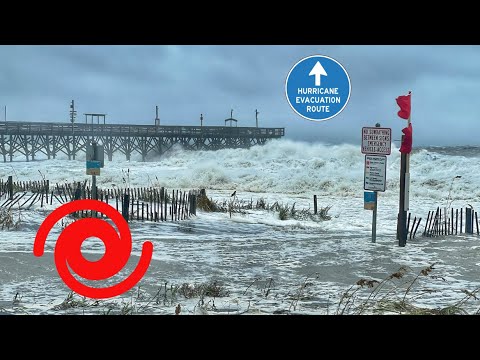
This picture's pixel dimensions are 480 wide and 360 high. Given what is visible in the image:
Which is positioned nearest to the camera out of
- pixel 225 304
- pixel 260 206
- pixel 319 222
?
pixel 225 304

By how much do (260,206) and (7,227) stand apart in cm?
532

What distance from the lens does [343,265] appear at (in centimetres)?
546

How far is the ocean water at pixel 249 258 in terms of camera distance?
3660 mm

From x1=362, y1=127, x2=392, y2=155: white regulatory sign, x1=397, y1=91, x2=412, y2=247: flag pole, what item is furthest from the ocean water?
x1=362, y1=127, x2=392, y2=155: white regulatory sign

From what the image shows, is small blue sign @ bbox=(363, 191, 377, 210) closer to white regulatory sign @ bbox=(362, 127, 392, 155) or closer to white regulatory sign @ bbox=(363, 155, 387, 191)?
white regulatory sign @ bbox=(363, 155, 387, 191)

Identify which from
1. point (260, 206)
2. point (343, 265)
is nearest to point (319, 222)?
point (260, 206)

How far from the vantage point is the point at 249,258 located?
226 inches

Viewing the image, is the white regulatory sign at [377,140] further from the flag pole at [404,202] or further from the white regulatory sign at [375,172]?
the flag pole at [404,202]

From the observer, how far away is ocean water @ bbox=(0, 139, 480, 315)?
144 inches

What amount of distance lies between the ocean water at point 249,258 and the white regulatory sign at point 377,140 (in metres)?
1.40

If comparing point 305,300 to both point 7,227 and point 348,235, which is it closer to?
point 348,235

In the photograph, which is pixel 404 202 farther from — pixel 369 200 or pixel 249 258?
pixel 249 258

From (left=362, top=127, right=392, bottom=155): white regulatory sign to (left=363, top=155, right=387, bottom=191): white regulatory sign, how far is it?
0.73 feet

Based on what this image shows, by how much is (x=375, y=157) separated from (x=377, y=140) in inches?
15.4
